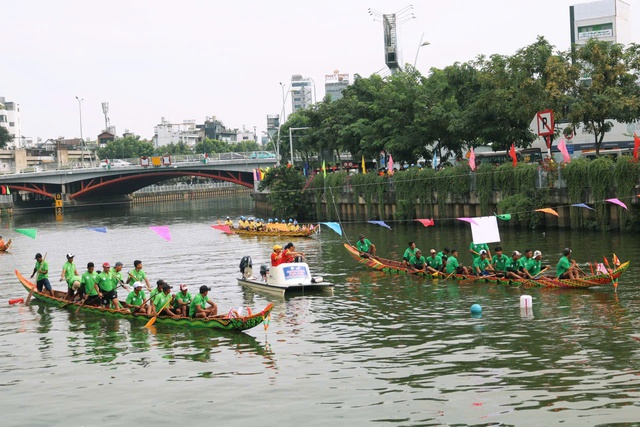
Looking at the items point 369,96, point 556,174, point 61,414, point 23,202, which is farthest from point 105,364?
point 23,202

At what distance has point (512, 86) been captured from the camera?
204 ft

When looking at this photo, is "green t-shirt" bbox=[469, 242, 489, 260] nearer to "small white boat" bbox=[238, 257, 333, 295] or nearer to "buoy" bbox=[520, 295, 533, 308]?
"small white boat" bbox=[238, 257, 333, 295]

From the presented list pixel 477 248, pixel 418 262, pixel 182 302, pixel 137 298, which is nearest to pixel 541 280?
pixel 477 248

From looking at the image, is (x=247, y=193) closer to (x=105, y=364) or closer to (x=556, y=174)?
(x=556, y=174)

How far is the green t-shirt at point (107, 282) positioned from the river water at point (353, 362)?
1.42 m

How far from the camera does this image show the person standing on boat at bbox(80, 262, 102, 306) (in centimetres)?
3534

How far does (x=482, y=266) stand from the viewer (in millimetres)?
37594

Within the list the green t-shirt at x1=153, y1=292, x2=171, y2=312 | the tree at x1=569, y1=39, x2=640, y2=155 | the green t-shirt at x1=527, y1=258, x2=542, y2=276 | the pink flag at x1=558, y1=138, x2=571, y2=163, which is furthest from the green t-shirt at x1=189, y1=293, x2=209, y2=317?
the tree at x1=569, y1=39, x2=640, y2=155

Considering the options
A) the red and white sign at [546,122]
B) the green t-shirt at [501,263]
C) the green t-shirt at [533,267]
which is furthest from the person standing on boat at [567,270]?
the red and white sign at [546,122]

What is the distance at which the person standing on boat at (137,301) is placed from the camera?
3231 cm

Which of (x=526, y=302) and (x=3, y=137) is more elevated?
(x=3, y=137)

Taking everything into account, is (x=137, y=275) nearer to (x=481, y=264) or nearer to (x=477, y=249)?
(x=481, y=264)

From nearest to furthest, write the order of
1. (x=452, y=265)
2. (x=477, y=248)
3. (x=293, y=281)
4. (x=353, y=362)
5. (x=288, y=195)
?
(x=353, y=362) < (x=293, y=281) < (x=452, y=265) < (x=477, y=248) < (x=288, y=195)

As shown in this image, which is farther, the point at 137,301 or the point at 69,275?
the point at 69,275
